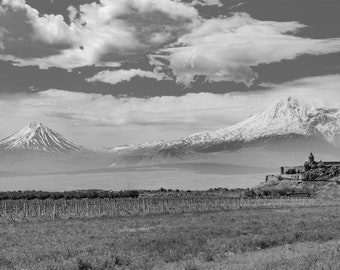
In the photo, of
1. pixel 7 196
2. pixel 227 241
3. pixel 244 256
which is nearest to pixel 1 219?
pixel 227 241

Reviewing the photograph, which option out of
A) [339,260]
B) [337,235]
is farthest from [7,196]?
[339,260]

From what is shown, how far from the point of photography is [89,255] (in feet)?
99.3

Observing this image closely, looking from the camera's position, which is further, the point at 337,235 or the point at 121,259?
the point at 337,235

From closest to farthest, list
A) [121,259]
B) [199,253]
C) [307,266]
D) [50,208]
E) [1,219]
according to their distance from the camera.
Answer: [307,266] → [121,259] → [199,253] → [1,219] → [50,208]

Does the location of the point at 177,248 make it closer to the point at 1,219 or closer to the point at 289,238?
the point at 289,238

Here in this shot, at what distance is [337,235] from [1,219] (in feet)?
165

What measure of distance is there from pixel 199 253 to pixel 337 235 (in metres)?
15.0

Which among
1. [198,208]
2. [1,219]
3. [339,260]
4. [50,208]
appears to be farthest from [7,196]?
[339,260]

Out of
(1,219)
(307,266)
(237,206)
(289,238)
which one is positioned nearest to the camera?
(307,266)

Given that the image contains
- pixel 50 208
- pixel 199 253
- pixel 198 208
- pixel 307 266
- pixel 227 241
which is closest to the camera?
pixel 307 266

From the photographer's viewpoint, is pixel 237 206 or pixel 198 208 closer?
pixel 198 208

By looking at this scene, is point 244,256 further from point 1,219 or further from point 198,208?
point 198,208

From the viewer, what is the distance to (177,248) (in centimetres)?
3300

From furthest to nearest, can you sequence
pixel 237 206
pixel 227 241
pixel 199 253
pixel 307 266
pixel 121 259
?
pixel 237 206
pixel 227 241
pixel 199 253
pixel 121 259
pixel 307 266
